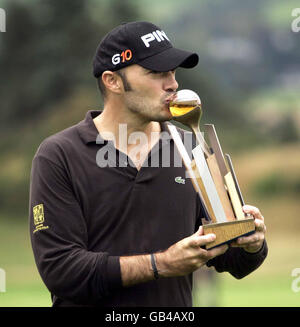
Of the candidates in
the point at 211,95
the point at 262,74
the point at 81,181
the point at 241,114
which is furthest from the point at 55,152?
the point at 262,74

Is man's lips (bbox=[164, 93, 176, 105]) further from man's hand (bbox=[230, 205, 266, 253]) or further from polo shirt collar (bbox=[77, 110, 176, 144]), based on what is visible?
man's hand (bbox=[230, 205, 266, 253])

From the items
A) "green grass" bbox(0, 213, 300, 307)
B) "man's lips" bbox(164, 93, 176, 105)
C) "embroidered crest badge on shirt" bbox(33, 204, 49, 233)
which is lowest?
"green grass" bbox(0, 213, 300, 307)

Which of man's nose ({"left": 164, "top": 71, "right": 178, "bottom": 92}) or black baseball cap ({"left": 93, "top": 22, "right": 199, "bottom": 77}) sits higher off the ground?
black baseball cap ({"left": 93, "top": 22, "right": 199, "bottom": 77})

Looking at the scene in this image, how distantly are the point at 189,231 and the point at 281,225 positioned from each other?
21544 millimetres

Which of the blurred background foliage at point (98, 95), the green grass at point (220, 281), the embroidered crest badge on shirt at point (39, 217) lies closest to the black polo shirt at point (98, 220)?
the embroidered crest badge on shirt at point (39, 217)

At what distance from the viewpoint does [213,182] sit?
10.9 feet

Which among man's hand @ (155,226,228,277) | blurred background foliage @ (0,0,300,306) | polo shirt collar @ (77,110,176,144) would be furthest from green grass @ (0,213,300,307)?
man's hand @ (155,226,228,277)

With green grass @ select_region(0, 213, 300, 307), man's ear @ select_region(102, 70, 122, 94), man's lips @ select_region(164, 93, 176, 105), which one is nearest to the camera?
man's lips @ select_region(164, 93, 176, 105)

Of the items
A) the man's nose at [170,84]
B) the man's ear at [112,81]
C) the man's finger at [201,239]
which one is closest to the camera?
the man's finger at [201,239]

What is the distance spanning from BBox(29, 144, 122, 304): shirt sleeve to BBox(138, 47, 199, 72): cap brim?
0.61 meters

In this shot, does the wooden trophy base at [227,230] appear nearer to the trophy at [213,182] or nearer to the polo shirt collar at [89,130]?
the trophy at [213,182]

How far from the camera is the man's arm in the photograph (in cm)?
329

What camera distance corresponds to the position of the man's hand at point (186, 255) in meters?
3.27

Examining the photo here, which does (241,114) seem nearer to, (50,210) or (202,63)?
(202,63)
